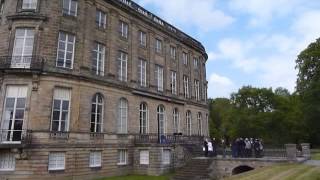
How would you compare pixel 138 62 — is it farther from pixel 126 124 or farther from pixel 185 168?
pixel 185 168

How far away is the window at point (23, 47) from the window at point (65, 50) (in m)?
2.17

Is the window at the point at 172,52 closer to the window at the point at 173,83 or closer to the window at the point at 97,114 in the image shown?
the window at the point at 173,83

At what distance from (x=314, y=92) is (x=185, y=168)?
87.9 feet

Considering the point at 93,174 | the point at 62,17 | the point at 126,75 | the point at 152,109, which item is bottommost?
the point at 93,174

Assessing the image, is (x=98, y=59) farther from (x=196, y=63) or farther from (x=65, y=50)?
(x=196, y=63)

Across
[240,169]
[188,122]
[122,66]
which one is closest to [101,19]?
[122,66]

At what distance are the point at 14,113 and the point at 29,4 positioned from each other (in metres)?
9.14

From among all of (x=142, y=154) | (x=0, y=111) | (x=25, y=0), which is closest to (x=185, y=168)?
(x=142, y=154)

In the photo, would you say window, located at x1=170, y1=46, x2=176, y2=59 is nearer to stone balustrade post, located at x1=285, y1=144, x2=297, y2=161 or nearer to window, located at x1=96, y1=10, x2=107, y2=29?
window, located at x1=96, y1=10, x2=107, y2=29

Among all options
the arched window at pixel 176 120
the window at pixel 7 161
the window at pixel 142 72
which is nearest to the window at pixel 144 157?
the window at pixel 142 72

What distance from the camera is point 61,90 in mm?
25375

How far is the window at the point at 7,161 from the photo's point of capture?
22.7m

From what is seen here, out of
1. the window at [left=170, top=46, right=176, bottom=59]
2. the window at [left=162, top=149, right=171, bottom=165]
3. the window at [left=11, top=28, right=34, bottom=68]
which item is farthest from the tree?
the window at [left=11, top=28, right=34, bottom=68]

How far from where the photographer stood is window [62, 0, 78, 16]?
27.1 meters
